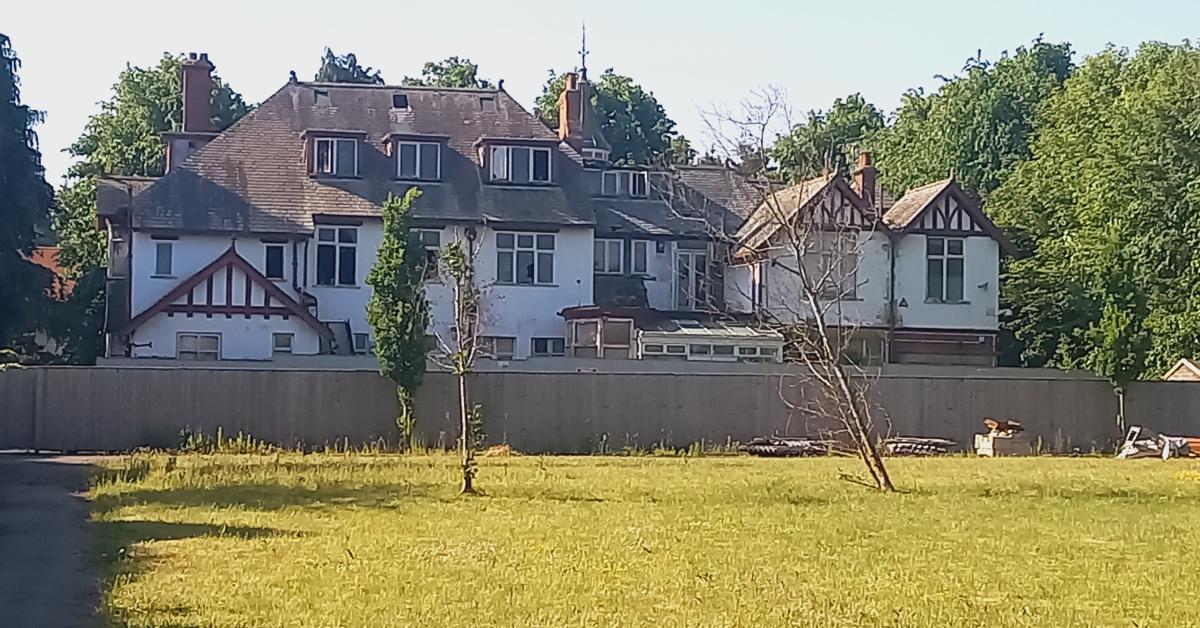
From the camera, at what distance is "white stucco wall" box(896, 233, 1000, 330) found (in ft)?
159

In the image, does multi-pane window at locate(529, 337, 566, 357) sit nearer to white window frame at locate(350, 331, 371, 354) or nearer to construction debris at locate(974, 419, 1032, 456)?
white window frame at locate(350, 331, 371, 354)

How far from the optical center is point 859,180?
52.8 metres

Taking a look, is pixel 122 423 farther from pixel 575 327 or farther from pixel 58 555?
pixel 58 555

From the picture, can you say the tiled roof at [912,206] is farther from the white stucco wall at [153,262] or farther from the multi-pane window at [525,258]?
the white stucco wall at [153,262]

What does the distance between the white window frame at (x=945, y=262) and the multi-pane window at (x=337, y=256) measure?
1635 centimetres

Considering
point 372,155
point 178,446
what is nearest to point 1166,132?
point 372,155

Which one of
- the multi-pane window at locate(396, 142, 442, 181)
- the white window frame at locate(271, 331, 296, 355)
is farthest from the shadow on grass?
the multi-pane window at locate(396, 142, 442, 181)

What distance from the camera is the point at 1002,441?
3812 cm


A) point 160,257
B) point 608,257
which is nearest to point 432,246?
point 608,257

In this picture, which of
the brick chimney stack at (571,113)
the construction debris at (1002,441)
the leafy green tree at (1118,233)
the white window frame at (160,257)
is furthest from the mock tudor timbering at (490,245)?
the construction debris at (1002,441)

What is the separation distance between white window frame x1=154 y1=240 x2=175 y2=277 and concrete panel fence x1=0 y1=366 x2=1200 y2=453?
1009cm

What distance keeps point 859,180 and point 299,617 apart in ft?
139

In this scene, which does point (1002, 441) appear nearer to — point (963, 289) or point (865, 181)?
point (963, 289)

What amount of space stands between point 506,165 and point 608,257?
4083mm
